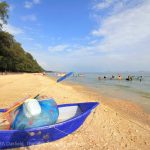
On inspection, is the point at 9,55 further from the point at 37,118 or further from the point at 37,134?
the point at 37,134

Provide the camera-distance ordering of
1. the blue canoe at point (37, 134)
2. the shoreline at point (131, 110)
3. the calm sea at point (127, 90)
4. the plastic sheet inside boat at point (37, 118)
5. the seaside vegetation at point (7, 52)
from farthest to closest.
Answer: the seaside vegetation at point (7, 52) < the calm sea at point (127, 90) < the shoreline at point (131, 110) < the plastic sheet inside boat at point (37, 118) < the blue canoe at point (37, 134)

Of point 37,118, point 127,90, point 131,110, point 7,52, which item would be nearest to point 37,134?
point 37,118

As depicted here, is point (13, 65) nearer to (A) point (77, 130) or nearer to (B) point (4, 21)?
(B) point (4, 21)

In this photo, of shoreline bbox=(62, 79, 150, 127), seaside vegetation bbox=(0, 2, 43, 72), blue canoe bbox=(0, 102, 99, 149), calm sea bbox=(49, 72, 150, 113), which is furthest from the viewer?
seaside vegetation bbox=(0, 2, 43, 72)

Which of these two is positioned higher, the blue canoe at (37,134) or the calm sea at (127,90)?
the blue canoe at (37,134)

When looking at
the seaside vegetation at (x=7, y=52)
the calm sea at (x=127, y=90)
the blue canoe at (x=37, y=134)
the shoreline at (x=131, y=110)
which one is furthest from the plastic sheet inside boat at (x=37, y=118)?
the seaside vegetation at (x=7, y=52)

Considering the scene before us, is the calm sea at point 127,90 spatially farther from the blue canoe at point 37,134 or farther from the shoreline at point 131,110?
the blue canoe at point 37,134

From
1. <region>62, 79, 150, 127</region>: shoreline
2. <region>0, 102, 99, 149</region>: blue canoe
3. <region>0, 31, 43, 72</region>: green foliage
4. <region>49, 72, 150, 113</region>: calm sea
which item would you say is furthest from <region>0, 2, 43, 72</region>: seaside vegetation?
<region>0, 102, 99, 149</region>: blue canoe

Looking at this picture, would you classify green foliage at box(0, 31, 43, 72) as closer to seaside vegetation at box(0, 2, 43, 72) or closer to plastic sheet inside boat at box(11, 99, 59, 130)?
seaside vegetation at box(0, 2, 43, 72)

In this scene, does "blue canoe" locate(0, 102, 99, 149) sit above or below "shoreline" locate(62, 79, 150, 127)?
above

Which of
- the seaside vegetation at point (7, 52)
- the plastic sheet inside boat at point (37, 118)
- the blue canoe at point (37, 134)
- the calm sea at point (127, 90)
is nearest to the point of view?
the blue canoe at point (37, 134)

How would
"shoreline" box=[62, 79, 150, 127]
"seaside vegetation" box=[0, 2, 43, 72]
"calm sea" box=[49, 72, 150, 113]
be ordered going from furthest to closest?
"seaside vegetation" box=[0, 2, 43, 72]
"calm sea" box=[49, 72, 150, 113]
"shoreline" box=[62, 79, 150, 127]

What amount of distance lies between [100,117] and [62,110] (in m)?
1.86

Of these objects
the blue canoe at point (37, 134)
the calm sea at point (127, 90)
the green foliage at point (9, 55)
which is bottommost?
the calm sea at point (127, 90)
